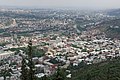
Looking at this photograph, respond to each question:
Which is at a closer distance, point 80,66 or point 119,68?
point 119,68

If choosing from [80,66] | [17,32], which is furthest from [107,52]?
[17,32]

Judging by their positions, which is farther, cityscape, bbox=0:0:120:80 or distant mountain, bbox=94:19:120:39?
distant mountain, bbox=94:19:120:39

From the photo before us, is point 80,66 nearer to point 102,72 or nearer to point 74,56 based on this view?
point 74,56

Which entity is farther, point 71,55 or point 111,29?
point 111,29

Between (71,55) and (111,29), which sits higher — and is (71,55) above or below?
above

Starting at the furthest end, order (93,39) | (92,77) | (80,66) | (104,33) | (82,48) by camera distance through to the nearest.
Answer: (104,33) → (93,39) → (82,48) → (80,66) → (92,77)

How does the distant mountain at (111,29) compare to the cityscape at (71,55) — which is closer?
the cityscape at (71,55)

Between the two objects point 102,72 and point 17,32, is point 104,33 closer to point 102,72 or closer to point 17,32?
point 17,32

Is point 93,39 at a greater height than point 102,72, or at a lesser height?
lesser

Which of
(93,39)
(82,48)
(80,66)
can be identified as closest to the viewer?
(80,66)

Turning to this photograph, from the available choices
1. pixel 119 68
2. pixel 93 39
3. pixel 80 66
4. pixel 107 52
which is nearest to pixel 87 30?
pixel 93 39
